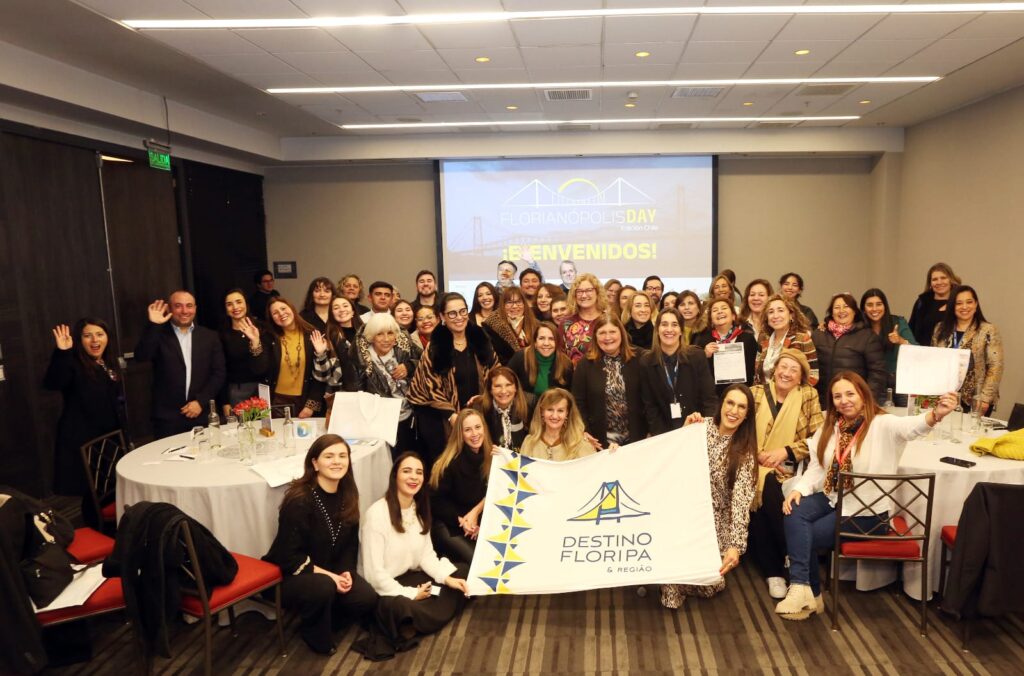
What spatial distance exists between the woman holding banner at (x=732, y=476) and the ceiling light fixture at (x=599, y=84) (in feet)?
13.4

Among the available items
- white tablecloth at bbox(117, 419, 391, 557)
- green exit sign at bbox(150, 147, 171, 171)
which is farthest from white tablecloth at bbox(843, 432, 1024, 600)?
green exit sign at bbox(150, 147, 171, 171)

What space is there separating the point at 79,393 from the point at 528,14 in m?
3.93

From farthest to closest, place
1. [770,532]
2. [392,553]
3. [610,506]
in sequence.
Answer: [770,532] < [610,506] < [392,553]

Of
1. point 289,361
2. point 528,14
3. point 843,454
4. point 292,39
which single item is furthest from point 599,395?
point 292,39

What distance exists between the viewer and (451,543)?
370 centimetres

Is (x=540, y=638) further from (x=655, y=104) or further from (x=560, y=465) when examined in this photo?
(x=655, y=104)

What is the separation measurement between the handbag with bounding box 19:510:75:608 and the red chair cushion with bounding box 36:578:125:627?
0.06 meters

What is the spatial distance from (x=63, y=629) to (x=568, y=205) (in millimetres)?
8395

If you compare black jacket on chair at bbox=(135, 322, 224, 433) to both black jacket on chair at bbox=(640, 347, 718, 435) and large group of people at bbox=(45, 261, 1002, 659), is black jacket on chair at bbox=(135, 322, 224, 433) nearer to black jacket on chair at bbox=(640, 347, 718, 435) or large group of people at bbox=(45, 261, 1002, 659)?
large group of people at bbox=(45, 261, 1002, 659)

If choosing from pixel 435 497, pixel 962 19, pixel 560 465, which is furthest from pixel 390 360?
pixel 962 19

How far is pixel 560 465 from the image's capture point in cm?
369

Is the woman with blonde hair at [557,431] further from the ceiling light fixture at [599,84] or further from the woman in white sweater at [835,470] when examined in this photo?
the ceiling light fixture at [599,84]

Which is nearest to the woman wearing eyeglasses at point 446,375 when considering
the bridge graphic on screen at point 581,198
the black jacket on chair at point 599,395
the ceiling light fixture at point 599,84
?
the black jacket on chair at point 599,395

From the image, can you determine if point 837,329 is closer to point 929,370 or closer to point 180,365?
point 929,370
